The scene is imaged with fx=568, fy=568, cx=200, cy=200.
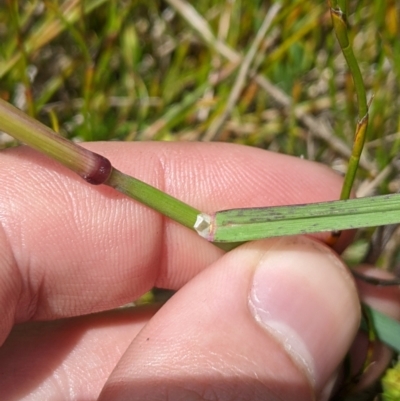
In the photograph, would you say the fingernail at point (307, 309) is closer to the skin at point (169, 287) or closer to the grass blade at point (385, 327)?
the skin at point (169, 287)

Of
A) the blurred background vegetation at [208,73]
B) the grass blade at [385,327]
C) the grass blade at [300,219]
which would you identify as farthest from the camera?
the blurred background vegetation at [208,73]

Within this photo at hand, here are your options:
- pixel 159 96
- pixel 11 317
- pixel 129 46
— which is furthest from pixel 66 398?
pixel 129 46

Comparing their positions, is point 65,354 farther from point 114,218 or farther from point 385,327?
point 385,327

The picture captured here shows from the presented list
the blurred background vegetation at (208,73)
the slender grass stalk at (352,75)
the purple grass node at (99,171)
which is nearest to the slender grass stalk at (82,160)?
the purple grass node at (99,171)

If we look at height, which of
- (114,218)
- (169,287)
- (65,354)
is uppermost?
(114,218)

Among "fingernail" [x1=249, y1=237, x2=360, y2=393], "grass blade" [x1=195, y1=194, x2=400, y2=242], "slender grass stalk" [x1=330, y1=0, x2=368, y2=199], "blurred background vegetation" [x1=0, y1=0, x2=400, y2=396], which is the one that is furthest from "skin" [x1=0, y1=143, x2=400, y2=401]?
"blurred background vegetation" [x1=0, y1=0, x2=400, y2=396]

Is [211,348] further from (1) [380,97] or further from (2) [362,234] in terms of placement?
(1) [380,97]

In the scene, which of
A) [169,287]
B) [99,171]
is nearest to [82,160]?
[99,171]
